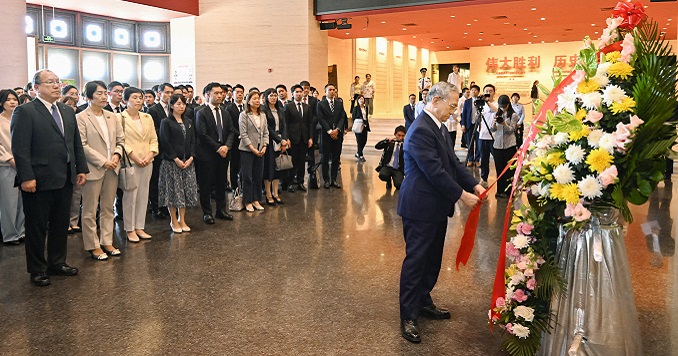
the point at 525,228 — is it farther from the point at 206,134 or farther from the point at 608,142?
the point at 206,134

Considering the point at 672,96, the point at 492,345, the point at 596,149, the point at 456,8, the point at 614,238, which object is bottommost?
the point at 492,345

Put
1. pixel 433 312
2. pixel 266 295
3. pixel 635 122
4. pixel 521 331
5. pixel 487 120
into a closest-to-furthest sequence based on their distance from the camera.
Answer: pixel 635 122, pixel 521 331, pixel 433 312, pixel 266 295, pixel 487 120

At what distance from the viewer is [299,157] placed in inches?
372

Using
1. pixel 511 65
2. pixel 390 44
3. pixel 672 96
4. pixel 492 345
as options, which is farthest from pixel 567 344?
pixel 511 65

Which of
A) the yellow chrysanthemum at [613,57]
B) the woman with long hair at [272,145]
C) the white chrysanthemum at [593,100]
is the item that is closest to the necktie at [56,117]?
the woman with long hair at [272,145]

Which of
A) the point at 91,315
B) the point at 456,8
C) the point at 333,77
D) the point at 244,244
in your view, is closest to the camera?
the point at 91,315

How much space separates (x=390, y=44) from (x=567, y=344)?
23721mm

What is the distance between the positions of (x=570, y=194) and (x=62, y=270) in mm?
4103

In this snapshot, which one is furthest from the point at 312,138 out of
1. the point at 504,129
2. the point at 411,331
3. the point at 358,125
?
the point at 411,331

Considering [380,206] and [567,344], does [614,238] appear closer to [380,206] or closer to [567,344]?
[567,344]

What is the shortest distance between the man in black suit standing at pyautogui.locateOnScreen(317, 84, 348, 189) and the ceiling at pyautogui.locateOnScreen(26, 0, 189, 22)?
8.30m

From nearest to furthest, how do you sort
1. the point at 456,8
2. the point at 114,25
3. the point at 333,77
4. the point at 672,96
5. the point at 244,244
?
the point at 672,96, the point at 244,244, the point at 456,8, the point at 114,25, the point at 333,77

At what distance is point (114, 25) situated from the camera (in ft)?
59.0

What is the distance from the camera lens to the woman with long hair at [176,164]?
6355 mm
